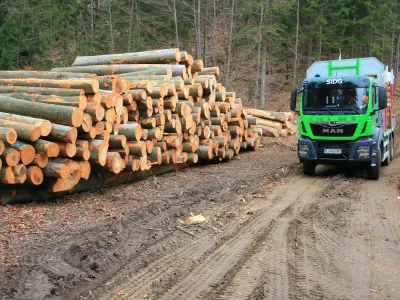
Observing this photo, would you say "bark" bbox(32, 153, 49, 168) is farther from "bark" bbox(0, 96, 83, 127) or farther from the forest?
the forest

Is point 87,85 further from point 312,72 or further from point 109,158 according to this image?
point 312,72

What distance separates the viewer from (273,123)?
21234 mm

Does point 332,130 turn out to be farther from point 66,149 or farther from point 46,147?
point 46,147

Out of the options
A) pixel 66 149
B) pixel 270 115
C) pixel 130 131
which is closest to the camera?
pixel 66 149

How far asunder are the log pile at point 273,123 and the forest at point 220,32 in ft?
19.1

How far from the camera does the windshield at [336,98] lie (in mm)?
11344

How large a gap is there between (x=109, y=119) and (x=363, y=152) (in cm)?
665

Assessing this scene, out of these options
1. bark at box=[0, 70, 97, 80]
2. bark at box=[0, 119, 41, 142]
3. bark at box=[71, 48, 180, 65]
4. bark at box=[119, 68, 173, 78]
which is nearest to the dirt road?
bark at box=[0, 119, 41, 142]

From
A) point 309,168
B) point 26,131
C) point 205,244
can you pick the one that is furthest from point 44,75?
point 309,168

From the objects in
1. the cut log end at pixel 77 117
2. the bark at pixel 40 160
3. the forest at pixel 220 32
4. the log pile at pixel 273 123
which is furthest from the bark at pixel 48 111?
the log pile at pixel 273 123

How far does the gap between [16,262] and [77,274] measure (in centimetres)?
75

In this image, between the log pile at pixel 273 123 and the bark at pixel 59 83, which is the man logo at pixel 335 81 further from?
the log pile at pixel 273 123

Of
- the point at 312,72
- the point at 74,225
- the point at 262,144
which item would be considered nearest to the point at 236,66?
the point at 262,144

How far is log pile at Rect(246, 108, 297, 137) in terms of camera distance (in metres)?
20.8
